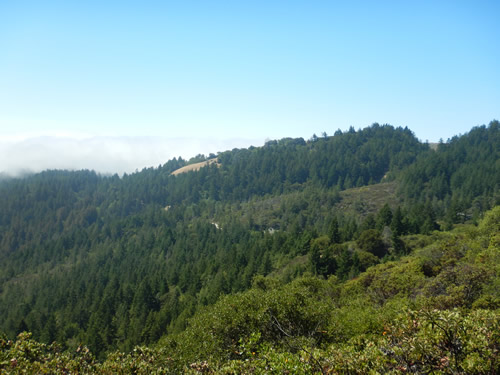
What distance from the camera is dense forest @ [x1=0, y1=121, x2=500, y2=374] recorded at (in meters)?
13.0

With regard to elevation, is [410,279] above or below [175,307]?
above

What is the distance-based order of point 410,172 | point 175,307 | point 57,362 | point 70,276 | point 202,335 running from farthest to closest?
point 410,172
point 70,276
point 175,307
point 202,335
point 57,362

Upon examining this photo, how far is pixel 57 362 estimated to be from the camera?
14.0m

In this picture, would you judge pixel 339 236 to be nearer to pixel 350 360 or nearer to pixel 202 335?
pixel 202 335

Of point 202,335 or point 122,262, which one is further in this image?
point 122,262

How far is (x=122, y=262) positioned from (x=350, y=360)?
→ 153 metres

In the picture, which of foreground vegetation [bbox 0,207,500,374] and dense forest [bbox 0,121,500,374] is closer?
foreground vegetation [bbox 0,207,500,374]

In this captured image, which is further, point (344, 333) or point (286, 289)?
point (286, 289)

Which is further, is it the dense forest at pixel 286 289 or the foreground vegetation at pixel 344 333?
the dense forest at pixel 286 289

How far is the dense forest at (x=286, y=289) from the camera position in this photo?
13016 millimetres

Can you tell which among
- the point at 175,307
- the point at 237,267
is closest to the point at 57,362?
the point at 175,307

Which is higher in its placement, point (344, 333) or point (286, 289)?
point (286, 289)

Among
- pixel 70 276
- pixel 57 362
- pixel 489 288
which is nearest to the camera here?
pixel 57 362

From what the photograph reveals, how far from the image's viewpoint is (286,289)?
33531 millimetres
